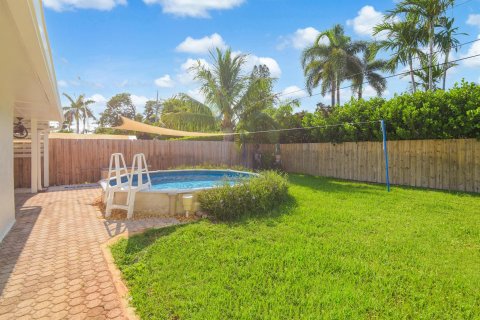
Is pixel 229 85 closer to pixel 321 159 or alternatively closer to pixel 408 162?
pixel 321 159

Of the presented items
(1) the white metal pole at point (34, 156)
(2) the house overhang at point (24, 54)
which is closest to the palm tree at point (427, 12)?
(2) the house overhang at point (24, 54)

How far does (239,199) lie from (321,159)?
8.58 metres

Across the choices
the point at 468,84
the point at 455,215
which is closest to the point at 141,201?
the point at 455,215

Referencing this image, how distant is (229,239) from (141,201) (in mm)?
2966

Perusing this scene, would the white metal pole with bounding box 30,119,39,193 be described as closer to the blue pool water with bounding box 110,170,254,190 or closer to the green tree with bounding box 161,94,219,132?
the blue pool water with bounding box 110,170,254,190

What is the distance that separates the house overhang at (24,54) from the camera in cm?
249

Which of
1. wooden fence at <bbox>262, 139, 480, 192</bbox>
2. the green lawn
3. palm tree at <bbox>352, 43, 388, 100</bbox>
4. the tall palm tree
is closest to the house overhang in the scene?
the green lawn

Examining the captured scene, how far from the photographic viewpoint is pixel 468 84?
27.4 ft

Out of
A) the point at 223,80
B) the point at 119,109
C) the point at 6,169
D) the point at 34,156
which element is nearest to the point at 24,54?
the point at 6,169

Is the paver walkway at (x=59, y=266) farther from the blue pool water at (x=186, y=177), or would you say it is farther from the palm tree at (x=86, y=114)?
the palm tree at (x=86, y=114)

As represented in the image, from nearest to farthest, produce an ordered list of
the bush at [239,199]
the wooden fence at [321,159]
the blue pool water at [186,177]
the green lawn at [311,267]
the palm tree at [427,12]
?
1. the green lawn at [311,267]
2. the bush at [239,199]
3. the wooden fence at [321,159]
4. the palm tree at [427,12]
5. the blue pool water at [186,177]

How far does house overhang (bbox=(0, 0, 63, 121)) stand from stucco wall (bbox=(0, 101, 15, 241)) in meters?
0.37

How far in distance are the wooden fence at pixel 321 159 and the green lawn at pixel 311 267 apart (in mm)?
3628

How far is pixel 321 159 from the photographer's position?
44.7 ft
